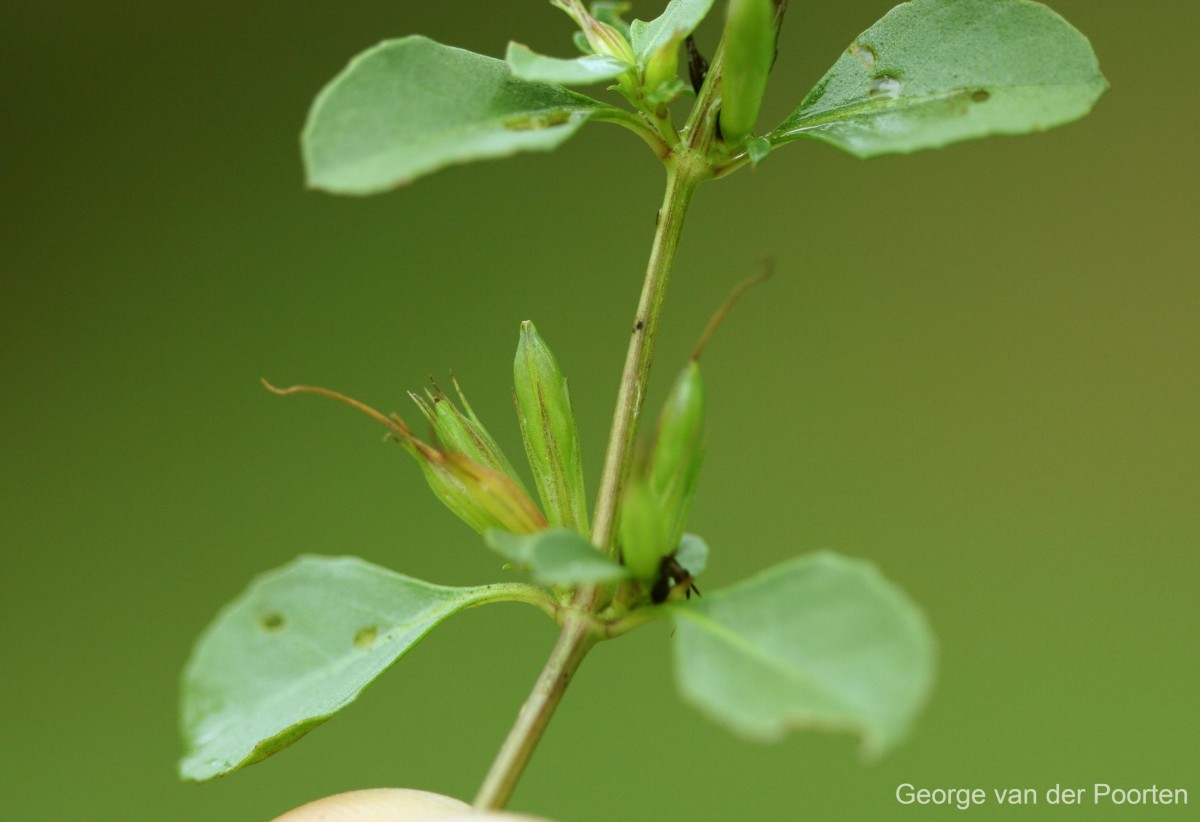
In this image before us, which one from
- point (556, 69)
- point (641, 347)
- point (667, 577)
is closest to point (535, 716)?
point (667, 577)

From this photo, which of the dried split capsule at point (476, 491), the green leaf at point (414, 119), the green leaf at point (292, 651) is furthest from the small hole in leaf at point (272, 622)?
the green leaf at point (414, 119)

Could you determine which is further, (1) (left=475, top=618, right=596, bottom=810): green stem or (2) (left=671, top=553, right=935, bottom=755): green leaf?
(1) (left=475, top=618, right=596, bottom=810): green stem

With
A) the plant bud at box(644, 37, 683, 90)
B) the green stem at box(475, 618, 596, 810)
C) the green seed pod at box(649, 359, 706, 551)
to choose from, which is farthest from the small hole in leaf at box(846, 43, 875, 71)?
the green stem at box(475, 618, 596, 810)

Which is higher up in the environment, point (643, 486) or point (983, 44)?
point (983, 44)

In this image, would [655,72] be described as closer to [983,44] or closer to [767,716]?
[983,44]

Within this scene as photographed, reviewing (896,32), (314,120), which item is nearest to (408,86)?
(314,120)

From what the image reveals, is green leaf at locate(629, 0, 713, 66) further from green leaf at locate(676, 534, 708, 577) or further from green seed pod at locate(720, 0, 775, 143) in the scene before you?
green leaf at locate(676, 534, 708, 577)
